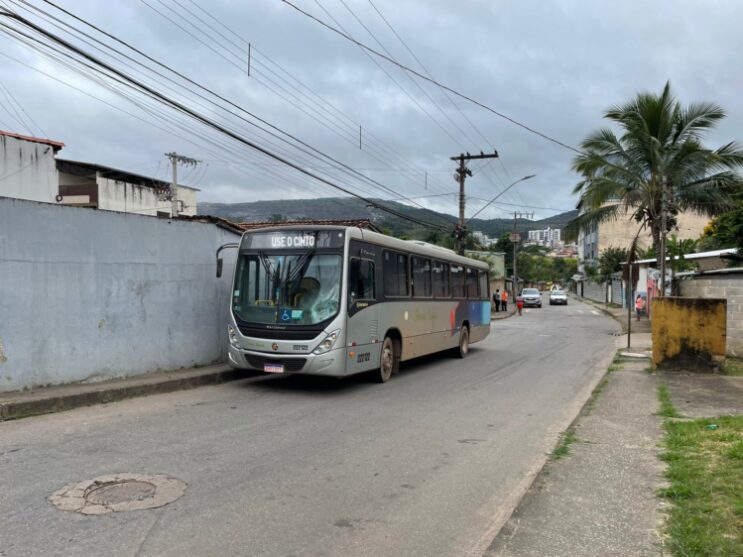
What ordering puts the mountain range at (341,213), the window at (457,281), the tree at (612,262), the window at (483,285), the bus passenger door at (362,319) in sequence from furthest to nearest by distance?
1. the tree at (612,262)
2. the mountain range at (341,213)
3. the window at (483,285)
4. the window at (457,281)
5. the bus passenger door at (362,319)

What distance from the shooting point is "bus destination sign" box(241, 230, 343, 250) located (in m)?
10.1

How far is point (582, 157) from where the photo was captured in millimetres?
23281

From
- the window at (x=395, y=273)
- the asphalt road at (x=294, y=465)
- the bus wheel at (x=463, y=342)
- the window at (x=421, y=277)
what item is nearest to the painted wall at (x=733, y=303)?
the bus wheel at (x=463, y=342)

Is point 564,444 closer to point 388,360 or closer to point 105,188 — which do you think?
point 388,360

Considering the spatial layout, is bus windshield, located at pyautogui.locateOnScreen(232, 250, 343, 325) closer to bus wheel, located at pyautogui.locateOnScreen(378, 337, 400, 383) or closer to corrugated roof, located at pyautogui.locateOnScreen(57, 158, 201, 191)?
bus wheel, located at pyautogui.locateOnScreen(378, 337, 400, 383)

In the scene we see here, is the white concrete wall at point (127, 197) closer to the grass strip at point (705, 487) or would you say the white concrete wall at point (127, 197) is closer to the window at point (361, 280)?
the window at point (361, 280)

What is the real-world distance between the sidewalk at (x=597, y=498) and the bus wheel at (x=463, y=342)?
7969 mm

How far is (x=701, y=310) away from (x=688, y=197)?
12.2 m

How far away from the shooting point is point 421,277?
1334 centimetres

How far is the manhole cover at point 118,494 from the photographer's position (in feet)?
15.0

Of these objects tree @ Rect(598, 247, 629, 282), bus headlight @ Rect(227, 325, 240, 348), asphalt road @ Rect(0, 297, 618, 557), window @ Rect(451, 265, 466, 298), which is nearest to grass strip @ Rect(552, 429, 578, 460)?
asphalt road @ Rect(0, 297, 618, 557)

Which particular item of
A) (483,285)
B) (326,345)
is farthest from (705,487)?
(483,285)

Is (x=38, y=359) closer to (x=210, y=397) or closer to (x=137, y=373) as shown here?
(x=137, y=373)

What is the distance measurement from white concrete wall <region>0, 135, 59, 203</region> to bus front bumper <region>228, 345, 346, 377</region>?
12507 millimetres
